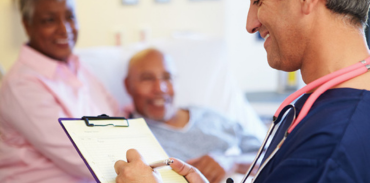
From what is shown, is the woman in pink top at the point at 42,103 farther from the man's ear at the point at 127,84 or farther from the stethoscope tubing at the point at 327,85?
the stethoscope tubing at the point at 327,85

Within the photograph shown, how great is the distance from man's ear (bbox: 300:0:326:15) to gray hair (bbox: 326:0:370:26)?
0.03m

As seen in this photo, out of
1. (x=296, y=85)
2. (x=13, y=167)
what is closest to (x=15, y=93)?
(x=13, y=167)

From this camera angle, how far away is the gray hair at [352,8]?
914 millimetres

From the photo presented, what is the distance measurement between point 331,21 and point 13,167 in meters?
1.35

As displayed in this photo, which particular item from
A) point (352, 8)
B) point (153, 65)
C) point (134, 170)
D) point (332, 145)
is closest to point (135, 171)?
point (134, 170)

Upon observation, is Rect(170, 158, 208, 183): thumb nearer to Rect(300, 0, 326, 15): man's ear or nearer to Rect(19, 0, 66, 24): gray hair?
Rect(300, 0, 326, 15): man's ear

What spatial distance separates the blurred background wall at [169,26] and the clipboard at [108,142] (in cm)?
179

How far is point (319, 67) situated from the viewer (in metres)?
0.97

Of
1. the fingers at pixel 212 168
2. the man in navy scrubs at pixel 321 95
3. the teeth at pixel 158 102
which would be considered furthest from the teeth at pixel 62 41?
the man in navy scrubs at pixel 321 95

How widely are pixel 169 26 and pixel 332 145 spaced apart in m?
2.57

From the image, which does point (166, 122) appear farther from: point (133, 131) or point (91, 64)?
point (133, 131)

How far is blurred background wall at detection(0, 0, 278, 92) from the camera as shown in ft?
9.86

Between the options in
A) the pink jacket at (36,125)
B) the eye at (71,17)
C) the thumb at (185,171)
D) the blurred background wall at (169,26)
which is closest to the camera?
the thumb at (185,171)

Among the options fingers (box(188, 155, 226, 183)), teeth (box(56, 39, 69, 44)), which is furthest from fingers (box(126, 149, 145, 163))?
teeth (box(56, 39, 69, 44))
